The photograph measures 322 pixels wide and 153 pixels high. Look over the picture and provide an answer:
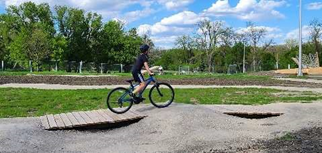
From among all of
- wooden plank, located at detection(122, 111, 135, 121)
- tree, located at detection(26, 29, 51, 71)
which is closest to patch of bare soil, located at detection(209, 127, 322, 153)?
wooden plank, located at detection(122, 111, 135, 121)

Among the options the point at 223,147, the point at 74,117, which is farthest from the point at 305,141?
the point at 74,117

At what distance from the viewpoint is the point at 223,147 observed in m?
7.33

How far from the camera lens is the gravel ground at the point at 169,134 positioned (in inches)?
295

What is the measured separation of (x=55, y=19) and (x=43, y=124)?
2331 inches

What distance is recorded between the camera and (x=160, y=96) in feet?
35.4

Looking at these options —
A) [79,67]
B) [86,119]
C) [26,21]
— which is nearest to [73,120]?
[86,119]

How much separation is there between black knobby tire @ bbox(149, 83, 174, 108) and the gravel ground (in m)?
0.42

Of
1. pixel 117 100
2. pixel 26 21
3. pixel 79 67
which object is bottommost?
pixel 117 100

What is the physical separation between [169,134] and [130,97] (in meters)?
2.40

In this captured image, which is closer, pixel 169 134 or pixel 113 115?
pixel 169 134

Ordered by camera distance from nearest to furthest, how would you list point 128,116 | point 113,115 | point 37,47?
point 128,116
point 113,115
point 37,47

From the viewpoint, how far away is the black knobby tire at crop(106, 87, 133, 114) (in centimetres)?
1022

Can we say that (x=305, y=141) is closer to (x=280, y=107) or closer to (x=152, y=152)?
(x=152, y=152)

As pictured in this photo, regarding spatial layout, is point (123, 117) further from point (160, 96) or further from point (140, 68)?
point (160, 96)
